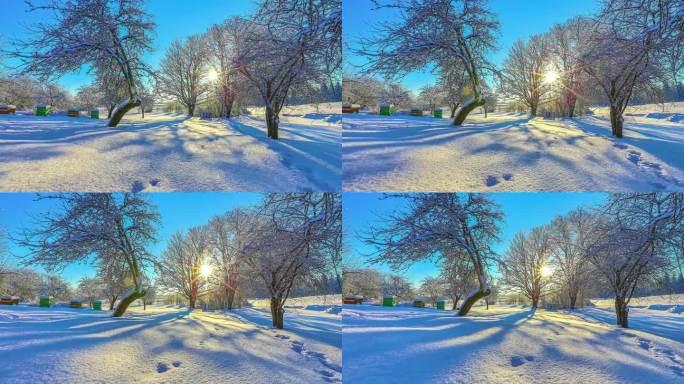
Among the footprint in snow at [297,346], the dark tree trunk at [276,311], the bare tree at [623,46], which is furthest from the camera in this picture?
the dark tree trunk at [276,311]

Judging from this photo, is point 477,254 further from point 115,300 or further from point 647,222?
point 115,300

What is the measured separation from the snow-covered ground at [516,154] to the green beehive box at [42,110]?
9.95ft

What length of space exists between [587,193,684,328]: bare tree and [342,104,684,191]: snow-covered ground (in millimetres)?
471

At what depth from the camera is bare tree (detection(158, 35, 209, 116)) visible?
368 centimetres

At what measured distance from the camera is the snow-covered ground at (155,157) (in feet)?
8.61

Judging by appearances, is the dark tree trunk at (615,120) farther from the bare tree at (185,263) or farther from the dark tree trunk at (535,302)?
the bare tree at (185,263)

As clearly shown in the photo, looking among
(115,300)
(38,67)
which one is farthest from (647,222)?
(38,67)

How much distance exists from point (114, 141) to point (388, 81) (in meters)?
2.58

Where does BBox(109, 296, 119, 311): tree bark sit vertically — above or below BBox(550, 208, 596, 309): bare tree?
below

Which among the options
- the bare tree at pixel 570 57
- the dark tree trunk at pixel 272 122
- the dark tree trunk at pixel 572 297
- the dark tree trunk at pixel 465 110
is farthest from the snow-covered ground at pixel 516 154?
the dark tree trunk at pixel 572 297

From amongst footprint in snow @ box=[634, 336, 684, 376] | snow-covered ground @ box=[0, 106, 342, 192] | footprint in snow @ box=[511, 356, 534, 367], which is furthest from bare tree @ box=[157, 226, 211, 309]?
footprint in snow @ box=[634, 336, 684, 376]

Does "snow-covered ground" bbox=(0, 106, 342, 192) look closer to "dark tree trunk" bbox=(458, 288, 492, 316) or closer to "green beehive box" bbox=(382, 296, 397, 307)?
"green beehive box" bbox=(382, 296, 397, 307)

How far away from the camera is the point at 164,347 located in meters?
3.10

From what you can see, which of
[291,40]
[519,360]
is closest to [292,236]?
[291,40]
